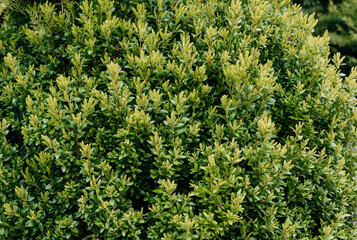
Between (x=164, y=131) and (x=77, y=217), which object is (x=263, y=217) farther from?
(x=77, y=217)

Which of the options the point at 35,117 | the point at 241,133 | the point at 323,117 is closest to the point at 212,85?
the point at 241,133

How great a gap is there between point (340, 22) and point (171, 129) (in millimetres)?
10323

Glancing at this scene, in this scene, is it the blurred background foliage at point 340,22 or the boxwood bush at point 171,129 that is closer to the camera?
the boxwood bush at point 171,129

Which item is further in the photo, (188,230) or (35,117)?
(35,117)

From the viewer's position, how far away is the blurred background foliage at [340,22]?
10.8m

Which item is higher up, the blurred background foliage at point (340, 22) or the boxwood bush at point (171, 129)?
the blurred background foliage at point (340, 22)

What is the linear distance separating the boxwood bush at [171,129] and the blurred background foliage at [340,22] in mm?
7952

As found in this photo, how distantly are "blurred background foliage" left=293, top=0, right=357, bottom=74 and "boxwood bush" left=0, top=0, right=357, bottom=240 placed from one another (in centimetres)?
795

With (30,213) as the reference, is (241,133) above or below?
above

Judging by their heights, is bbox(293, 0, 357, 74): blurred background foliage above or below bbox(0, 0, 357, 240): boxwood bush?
above

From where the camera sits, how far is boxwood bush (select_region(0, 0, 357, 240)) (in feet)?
10.2

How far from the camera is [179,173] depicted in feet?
11.1

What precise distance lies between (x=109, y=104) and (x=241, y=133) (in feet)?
4.37

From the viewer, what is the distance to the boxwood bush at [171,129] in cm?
311
